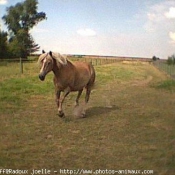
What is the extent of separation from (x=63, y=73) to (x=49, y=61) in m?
0.42

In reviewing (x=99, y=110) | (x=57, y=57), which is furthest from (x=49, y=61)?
(x=99, y=110)

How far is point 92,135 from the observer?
404 centimetres

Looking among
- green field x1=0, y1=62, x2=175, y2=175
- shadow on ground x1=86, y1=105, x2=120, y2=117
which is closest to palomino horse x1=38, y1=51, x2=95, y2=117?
shadow on ground x1=86, y1=105, x2=120, y2=117

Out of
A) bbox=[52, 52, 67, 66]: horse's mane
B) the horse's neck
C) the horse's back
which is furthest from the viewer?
the horse's back

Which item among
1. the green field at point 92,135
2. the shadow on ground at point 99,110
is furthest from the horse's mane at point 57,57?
the shadow on ground at point 99,110

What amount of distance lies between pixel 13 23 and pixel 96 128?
3.28 m

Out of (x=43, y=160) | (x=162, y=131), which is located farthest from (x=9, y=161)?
(x=162, y=131)

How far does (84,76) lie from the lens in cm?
554

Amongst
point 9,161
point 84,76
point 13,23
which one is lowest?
point 9,161

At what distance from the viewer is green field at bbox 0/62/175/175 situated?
Answer: 3.00 m

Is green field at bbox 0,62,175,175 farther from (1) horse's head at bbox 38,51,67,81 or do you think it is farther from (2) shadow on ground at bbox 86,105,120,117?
(1) horse's head at bbox 38,51,67,81

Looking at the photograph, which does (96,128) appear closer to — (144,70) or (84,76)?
(84,76)

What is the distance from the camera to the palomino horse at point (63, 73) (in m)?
4.65

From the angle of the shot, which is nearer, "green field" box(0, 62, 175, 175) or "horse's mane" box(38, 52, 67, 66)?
"green field" box(0, 62, 175, 175)
